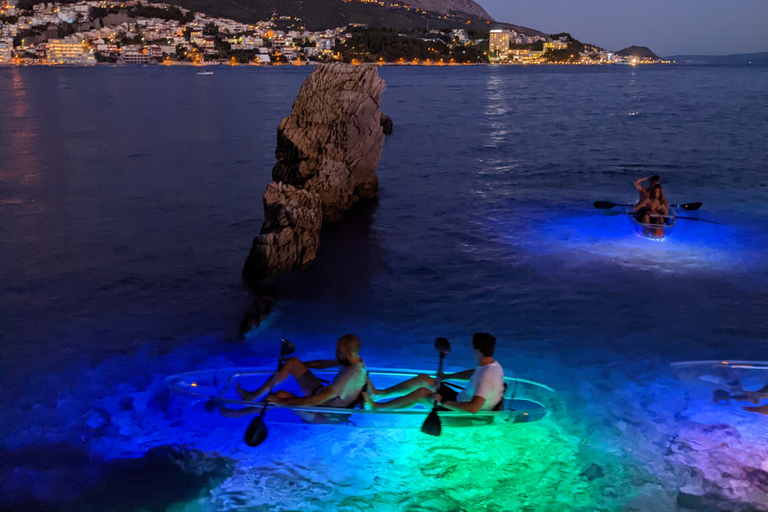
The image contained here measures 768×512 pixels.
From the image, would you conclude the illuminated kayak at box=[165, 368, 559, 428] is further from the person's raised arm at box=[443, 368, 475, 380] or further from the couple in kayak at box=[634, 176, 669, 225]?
the couple in kayak at box=[634, 176, 669, 225]

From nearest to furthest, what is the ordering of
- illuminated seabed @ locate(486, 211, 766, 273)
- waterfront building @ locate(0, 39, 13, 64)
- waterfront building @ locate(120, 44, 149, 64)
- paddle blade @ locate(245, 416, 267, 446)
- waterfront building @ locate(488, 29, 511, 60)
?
paddle blade @ locate(245, 416, 267, 446) → illuminated seabed @ locate(486, 211, 766, 273) → waterfront building @ locate(0, 39, 13, 64) → waterfront building @ locate(120, 44, 149, 64) → waterfront building @ locate(488, 29, 511, 60)

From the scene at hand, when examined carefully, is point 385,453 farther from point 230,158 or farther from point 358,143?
point 230,158

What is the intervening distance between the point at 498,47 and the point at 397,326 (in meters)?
199

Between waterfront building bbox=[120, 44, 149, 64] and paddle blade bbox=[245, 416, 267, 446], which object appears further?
waterfront building bbox=[120, 44, 149, 64]

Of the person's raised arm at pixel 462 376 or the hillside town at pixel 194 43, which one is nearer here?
the person's raised arm at pixel 462 376

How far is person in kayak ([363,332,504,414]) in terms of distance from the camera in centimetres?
677

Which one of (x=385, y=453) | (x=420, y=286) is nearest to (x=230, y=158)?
(x=420, y=286)

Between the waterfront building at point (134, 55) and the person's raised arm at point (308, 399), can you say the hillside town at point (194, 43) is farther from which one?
the person's raised arm at point (308, 399)

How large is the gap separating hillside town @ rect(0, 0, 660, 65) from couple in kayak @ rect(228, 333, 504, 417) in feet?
494

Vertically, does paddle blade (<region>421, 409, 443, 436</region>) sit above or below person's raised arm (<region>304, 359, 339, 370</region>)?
below

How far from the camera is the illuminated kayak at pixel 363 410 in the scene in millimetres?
6922

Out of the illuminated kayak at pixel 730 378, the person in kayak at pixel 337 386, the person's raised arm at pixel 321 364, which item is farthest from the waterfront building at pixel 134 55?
the illuminated kayak at pixel 730 378

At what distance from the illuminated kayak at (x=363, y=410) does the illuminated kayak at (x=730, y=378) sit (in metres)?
2.10

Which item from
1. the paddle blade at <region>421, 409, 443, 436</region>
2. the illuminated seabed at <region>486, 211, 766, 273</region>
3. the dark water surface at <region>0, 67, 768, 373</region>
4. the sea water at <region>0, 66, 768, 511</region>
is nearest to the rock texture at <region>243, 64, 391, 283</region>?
the sea water at <region>0, 66, 768, 511</region>
